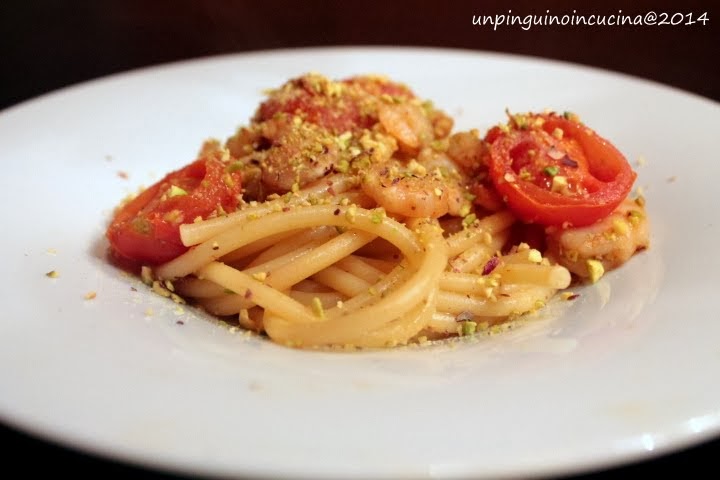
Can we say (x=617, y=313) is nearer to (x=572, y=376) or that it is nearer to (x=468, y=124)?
(x=572, y=376)

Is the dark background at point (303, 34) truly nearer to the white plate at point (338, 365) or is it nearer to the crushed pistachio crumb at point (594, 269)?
the white plate at point (338, 365)

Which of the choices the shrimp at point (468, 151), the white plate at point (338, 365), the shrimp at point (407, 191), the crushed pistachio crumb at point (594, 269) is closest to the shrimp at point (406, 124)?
the shrimp at point (468, 151)

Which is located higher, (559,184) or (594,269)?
(559,184)

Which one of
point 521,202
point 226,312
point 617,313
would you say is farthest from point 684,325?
point 226,312

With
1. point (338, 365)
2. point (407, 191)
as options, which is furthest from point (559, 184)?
point (338, 365)

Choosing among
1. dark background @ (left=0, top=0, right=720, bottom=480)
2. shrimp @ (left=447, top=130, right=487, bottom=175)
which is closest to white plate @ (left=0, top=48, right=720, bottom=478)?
shrimp @ (left=447, top=130, right=487, bottom=175)

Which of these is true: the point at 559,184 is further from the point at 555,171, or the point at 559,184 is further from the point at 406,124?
the point at 406,124
